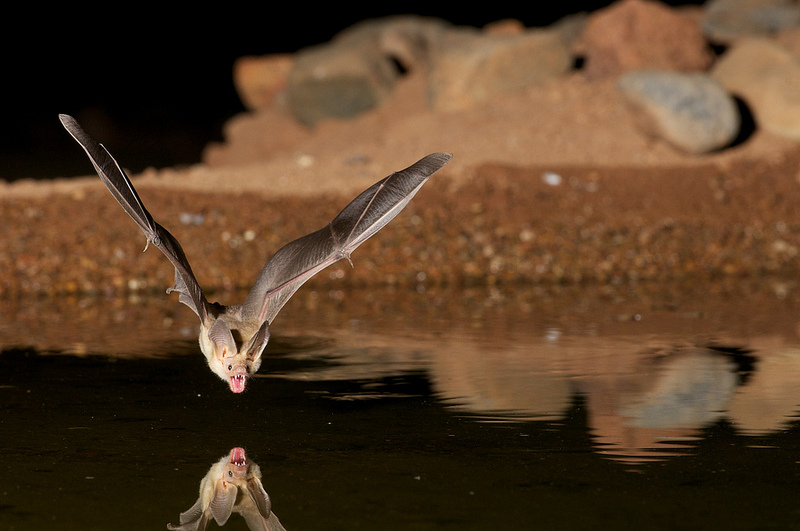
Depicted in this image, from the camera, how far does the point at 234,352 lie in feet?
13.6

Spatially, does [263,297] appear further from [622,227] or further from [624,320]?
[622,227]

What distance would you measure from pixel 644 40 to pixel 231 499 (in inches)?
416

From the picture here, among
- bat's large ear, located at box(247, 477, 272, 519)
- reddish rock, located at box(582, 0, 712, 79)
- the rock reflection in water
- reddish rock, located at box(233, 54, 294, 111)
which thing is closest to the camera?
bat's large ear, located at box(247, 477, 272, 519)

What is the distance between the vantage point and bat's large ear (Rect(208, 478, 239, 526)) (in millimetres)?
3609

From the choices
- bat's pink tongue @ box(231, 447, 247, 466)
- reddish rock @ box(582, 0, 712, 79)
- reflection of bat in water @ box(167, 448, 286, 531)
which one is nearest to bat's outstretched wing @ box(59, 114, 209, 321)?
bat's pink tongue @ box(231, 447, 247, 466)

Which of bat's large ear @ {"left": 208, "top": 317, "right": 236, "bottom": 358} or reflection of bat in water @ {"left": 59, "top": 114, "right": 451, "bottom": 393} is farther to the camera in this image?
reflection of bat in water @ {"left": 59, "top": 114, "right": 451, "bottom": 393}

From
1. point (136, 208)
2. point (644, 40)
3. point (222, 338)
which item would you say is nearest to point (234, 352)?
point (222, 338)

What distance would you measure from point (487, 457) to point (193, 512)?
3.66 ft

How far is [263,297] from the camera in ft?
14.4

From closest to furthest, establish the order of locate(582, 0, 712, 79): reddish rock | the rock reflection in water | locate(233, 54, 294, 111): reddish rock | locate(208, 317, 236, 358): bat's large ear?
locate(208, 317, 236, 358): bat's large ear, the rock reflection in water, locate(582, 0, 712, 79): reddish rock, locate(233, 54, 294, 111): reddish rock

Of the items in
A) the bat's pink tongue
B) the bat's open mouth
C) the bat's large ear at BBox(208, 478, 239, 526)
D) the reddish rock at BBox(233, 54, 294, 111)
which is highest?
the reddish rock at BBox(233, 54, 294, 111)

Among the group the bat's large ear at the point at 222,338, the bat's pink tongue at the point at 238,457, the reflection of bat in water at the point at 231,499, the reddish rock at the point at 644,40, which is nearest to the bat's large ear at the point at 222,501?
the reflection of bat in water at the point at 231,499

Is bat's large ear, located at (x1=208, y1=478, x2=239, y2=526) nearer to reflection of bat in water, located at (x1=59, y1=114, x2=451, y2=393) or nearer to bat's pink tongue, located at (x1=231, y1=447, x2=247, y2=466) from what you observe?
bat's pink tongue, located at (x1=231, y1=447, x2=247, y2=466)

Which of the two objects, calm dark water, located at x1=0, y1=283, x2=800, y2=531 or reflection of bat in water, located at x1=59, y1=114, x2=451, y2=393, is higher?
reflection of bat in water, located at x1=59, y1=114, x2=451, y2=393
